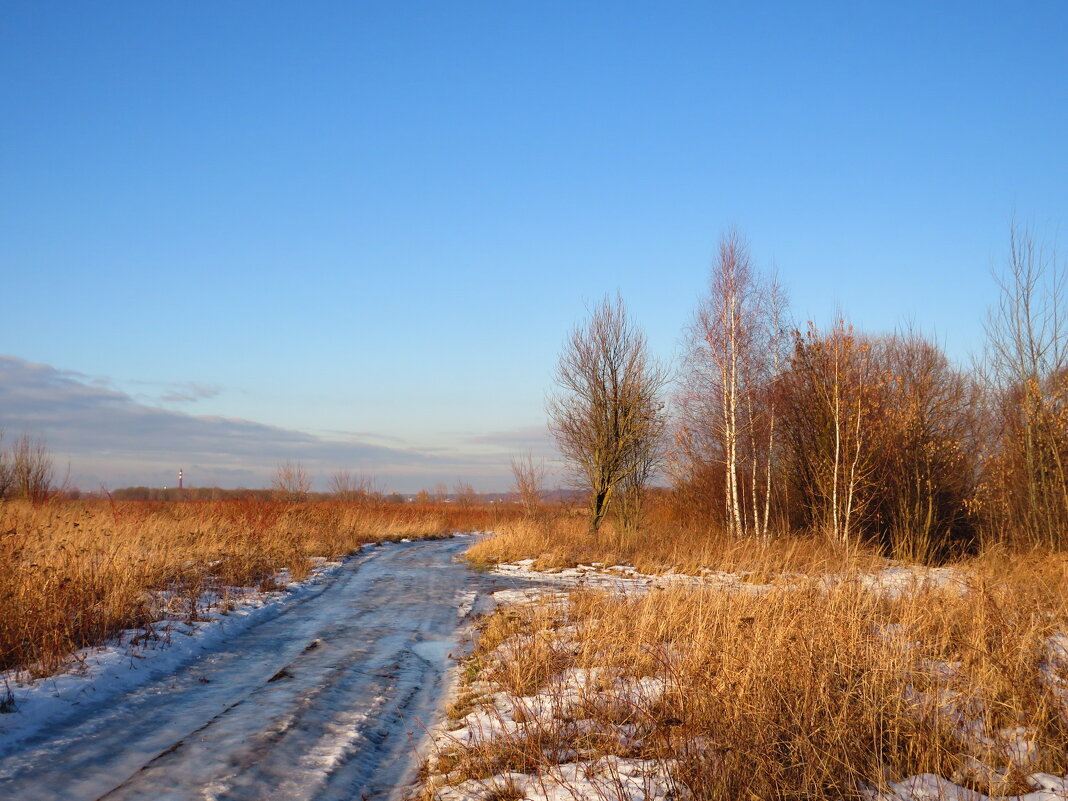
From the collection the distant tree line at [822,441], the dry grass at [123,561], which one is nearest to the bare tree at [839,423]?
the distant tree line at [822,441]

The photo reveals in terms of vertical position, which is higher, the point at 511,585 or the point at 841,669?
the point at 841,669

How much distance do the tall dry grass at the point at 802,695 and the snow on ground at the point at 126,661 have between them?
322cm

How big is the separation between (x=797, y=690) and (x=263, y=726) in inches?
157

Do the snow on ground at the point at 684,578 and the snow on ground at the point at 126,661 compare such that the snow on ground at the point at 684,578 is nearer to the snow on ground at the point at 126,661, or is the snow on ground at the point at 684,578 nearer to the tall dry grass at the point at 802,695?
the tall dry grass at the point at 802,695

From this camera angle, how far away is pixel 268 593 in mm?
11625

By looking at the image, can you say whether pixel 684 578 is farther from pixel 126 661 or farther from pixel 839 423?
pixel 126 661

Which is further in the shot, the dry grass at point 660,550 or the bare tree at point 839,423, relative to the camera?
the bare tree at point 839,423

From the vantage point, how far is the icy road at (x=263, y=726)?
4094mm

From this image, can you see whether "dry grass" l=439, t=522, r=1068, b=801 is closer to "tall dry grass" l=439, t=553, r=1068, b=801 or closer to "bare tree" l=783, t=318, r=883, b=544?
"tall dry grass" l=439, t=553, r=1068, b=801

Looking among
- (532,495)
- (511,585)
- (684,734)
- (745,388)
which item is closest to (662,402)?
(745,388)

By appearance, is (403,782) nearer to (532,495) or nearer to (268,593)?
(268,593)

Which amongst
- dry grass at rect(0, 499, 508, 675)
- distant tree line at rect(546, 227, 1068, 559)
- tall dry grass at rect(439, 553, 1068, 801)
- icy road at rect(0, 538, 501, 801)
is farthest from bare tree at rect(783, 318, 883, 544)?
dry grass at rect(0, 499, 508, 675)

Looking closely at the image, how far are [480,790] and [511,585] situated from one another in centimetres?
1008

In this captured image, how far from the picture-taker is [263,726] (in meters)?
5.11
